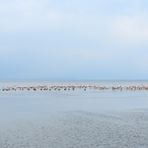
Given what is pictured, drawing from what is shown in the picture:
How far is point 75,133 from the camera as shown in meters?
33.3

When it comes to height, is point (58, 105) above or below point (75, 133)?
above

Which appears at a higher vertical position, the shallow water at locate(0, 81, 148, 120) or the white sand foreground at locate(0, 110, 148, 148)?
the shallow water at locate(0, 81, 148, 120)

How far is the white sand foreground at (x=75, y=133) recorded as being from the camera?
94.3ft

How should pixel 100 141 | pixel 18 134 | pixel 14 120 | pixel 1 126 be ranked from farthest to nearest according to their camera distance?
pixel 14 120, pixel 1 126, pixel 18 134, pixel 100 141

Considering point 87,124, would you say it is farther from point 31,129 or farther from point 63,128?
point 31,129

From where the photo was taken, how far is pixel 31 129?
3553cm

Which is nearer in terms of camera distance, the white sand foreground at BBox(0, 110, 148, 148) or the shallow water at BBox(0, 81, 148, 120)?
the white sand foreground at BBox(0, 110, 148, 148)

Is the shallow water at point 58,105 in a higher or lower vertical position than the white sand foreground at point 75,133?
higher

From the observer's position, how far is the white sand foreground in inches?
1131

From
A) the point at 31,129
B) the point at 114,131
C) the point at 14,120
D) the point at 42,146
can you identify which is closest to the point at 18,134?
the point at 31,129

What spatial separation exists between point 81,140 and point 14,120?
561 inches

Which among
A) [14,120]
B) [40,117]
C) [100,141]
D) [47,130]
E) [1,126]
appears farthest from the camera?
[40,117]

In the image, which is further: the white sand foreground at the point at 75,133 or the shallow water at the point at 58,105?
the shallow water at the point at 58,105

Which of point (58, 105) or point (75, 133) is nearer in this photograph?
point (75, 133)
